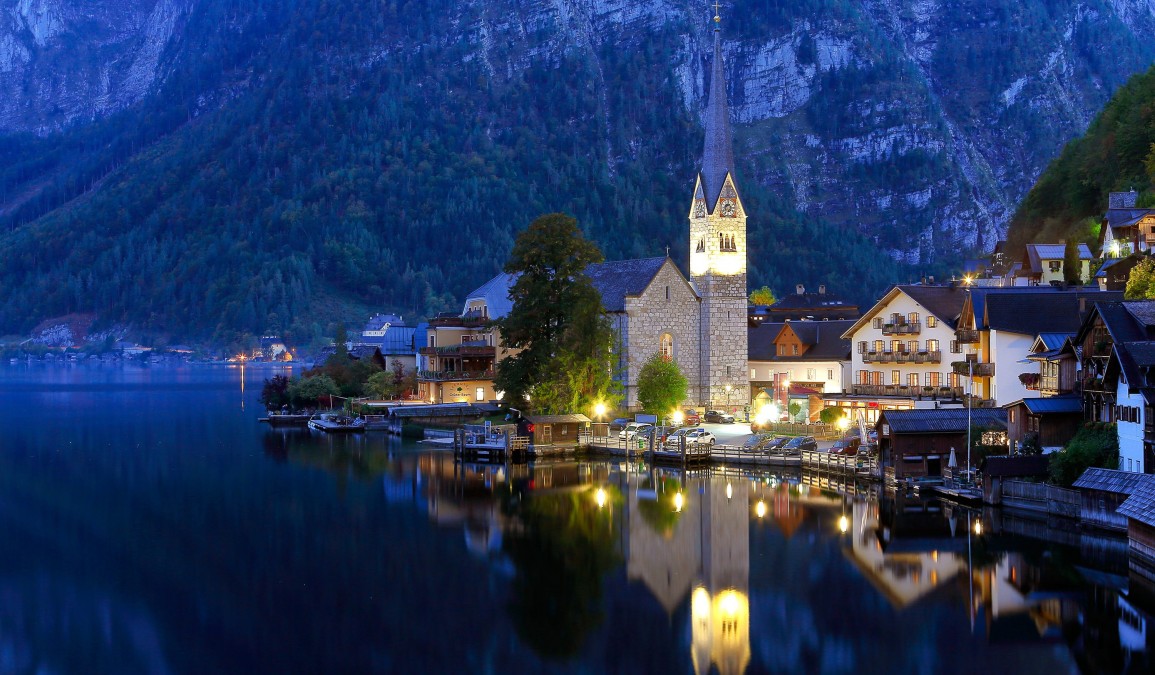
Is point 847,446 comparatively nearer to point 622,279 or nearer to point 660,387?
Result: point 660,387

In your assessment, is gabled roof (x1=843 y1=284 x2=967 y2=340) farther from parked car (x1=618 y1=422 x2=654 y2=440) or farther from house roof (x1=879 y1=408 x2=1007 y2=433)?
parked car (x1=618 y1=422 x2=654 y2=440)

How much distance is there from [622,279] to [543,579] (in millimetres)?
44330

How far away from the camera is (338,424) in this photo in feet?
262

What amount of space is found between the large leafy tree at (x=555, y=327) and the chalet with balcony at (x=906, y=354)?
14.0 metres

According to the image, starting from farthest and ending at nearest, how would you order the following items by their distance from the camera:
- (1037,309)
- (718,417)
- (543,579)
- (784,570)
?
(718,417) < (1037,309) < (784,570) < (543,579)

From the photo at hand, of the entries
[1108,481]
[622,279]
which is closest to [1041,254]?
[622,279]

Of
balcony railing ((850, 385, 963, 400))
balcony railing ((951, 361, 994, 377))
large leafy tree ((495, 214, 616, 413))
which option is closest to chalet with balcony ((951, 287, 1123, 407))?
balcony railing ((951, 361, 994, 377))

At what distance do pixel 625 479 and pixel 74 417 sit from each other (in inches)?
2379

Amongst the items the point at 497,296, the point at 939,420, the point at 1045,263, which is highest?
the point at 1045,263

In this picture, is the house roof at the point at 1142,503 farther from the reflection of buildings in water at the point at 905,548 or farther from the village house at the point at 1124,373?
the reflection of buildings in water at the point at 905,548

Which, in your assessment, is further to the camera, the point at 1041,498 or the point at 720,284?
the point at 720,284

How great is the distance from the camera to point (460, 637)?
2950 centimetres

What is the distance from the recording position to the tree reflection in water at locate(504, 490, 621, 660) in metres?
30.0

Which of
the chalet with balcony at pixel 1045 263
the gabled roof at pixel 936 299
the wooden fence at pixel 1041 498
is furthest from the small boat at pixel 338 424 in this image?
the wooden fence at pixel 1041 498
